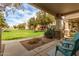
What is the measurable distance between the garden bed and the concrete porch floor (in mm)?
38

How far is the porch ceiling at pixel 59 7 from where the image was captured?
2.12 meters

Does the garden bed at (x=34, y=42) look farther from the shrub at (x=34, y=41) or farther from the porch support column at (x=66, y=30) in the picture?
the porch support column at (x=66, y=30)

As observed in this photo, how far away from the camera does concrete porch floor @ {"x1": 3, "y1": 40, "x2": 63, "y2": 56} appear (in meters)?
2.12

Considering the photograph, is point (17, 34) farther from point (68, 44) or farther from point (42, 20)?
point (68, 44)

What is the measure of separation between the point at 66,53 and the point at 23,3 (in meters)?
0.85

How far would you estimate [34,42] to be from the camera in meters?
2.18

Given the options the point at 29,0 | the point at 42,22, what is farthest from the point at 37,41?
the point at 29,0

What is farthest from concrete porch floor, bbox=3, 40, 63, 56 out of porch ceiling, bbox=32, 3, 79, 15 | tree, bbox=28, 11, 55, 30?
porch ceiling, bbox=32, 3, 79, 15

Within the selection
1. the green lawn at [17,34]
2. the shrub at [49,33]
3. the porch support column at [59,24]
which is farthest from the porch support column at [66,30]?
the green lawn at [17,34]

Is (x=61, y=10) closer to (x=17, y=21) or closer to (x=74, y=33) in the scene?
(x=74, y=33)

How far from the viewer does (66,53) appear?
213cm

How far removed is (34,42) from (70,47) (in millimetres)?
469

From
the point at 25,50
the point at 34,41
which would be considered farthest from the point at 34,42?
the point at 25,50

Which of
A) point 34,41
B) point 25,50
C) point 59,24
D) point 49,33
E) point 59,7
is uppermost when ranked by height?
point 59,7
